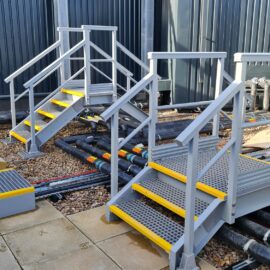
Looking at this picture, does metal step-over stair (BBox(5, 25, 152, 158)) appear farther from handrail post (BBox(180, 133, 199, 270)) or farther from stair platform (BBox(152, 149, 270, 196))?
handrail post (BBox(180, 133, 199, 270))

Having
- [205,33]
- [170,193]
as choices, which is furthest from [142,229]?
[205,33]

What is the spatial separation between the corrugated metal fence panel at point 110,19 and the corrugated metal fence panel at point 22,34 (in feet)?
1.99

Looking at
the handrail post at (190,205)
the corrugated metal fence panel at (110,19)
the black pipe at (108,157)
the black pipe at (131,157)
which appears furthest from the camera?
the corrugated metal fence panel at (110,19)

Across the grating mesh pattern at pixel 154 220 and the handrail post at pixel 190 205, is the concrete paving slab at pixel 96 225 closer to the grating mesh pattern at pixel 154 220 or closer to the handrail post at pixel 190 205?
the grating mesh pattern at pixel 154 220

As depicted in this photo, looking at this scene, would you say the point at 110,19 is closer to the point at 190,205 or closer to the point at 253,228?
the point at 253,228

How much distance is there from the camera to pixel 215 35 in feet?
29.8

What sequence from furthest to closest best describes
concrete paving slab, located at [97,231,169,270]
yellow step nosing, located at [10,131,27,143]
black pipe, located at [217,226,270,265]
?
yellow step nosing, located at [10,131,27,143], concrete paving slab, located at [97,231,169,270], black pipe, located at [217,226,270,265]

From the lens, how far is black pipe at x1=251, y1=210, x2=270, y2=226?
354 centimetres

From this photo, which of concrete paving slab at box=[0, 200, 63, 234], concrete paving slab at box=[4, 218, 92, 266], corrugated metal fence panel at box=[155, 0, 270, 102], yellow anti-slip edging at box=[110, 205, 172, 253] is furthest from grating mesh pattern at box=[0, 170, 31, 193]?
corrugated metal fence panel at box=[155, 0, 270, 102]

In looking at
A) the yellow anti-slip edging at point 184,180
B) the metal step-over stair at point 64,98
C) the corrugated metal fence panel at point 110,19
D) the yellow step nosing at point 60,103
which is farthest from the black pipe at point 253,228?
the corrugated metal fence panel at point 110,19

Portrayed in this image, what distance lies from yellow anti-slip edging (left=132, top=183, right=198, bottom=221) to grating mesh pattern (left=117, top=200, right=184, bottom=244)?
0.12 metres

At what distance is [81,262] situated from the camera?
123 inches

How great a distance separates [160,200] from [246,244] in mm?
856

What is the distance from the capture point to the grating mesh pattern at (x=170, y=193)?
342 centimetres
